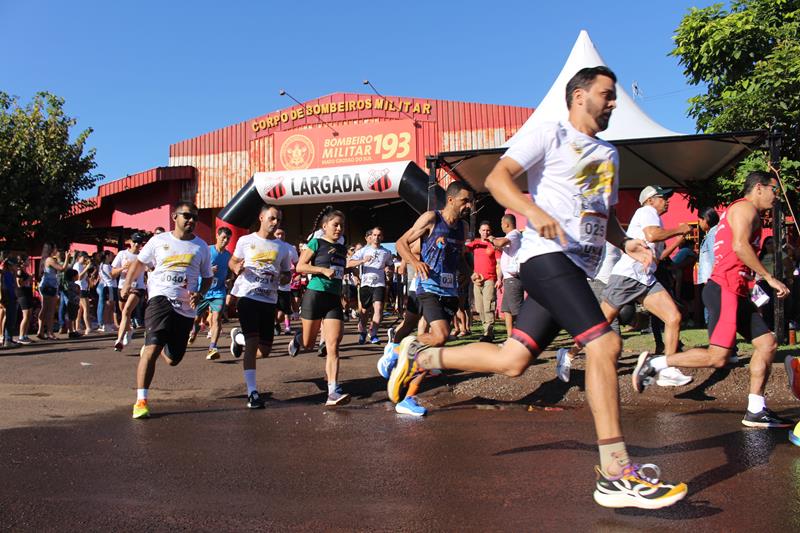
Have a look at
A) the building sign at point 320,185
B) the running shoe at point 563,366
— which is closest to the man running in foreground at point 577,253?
the running shoe at point 563,366

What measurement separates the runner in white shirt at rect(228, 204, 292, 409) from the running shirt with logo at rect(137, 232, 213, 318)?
460 millimetres

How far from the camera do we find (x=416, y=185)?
18531 mm

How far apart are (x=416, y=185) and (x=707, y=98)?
7.20 metres

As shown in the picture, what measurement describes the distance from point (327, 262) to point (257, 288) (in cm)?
77

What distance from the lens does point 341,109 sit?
23.2 m

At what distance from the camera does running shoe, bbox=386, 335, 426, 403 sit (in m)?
4.59

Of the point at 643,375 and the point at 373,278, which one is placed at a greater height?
the point at 373,278

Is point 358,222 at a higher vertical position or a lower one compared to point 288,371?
higher

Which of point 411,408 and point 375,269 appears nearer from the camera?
point 411,408

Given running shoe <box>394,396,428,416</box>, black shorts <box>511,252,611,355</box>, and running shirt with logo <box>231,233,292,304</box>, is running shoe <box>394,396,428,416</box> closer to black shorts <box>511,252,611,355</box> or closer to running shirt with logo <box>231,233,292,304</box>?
running shirt with logo <box>231,233,292,304</box>

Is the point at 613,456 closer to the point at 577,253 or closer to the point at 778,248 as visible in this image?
the point at 577,253

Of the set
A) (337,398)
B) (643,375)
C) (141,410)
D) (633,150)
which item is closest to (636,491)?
(643,375)

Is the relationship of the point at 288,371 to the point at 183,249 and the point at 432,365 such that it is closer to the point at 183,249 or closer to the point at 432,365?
the point at 183,249

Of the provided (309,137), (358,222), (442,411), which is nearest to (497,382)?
(442,411)
